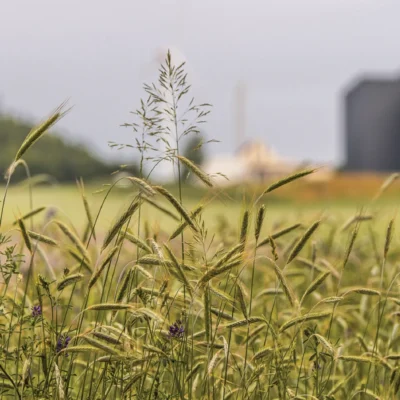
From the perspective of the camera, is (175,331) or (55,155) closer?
(175,331)

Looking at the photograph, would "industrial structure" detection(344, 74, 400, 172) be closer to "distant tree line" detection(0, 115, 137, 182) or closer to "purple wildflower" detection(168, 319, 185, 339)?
"distant tree line" detection(0, 115, 137, 182)

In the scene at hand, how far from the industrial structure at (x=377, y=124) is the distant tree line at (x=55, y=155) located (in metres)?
33.7

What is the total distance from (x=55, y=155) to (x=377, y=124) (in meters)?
39.1

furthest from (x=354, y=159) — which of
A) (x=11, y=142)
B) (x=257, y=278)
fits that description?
(x=257, y=278)

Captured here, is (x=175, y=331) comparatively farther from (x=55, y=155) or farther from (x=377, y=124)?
(x=377, y=124)

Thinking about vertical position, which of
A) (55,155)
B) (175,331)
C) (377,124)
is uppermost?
(175,331)

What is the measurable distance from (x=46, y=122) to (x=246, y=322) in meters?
0.75

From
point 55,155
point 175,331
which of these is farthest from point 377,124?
point 175,331

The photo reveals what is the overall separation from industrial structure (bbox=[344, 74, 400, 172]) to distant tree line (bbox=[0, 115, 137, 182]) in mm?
33713

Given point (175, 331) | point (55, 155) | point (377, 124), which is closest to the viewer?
point (175, 331)

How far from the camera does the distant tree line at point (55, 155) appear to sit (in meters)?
46.3

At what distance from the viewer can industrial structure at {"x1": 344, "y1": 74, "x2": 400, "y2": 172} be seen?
247 feet

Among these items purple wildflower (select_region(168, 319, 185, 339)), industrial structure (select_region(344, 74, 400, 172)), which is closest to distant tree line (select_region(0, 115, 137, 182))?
industrial structure (select_region(344, 74, 400, 172))

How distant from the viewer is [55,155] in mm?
48031
